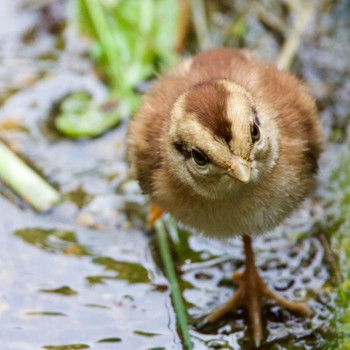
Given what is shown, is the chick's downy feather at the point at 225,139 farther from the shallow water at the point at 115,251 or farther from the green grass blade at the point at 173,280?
the shallow water at the point at 115,251

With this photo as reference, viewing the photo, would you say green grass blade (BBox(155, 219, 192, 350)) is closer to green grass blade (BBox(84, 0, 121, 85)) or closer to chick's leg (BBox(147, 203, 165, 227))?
chick's leg (BBox(147, 203, 165, 227))

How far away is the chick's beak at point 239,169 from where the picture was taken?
298 centimetres

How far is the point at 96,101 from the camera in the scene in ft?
16.5

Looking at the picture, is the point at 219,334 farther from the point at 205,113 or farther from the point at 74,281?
the point at 205,113

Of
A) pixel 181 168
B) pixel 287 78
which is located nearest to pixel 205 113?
pixel 181 168

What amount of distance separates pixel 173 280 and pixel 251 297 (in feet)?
1.18

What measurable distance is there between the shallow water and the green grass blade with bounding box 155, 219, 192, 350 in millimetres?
67

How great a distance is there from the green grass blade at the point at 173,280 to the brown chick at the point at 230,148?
7.2 inches

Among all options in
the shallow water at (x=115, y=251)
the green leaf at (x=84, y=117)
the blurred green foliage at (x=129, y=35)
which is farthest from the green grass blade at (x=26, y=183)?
the blurred green foliage at (x=129, y=35)

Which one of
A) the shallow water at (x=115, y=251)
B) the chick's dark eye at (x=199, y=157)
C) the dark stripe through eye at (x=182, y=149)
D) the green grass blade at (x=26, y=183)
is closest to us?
the chick's dark eye at (x=199, y=157)

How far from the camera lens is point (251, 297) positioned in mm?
3715

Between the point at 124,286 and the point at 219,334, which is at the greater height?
the point at 124,286

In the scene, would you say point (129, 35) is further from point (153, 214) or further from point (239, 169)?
point (239, 169)

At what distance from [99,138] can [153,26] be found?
102 centimetres
